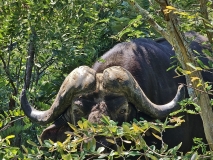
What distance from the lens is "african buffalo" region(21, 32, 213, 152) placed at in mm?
5812

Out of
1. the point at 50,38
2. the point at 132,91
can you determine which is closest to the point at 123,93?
the point at 132,91

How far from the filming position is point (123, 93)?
589 centimetres

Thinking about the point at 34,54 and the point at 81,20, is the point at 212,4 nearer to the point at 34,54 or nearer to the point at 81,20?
the point at 81,20

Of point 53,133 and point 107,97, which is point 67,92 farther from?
point 53,133

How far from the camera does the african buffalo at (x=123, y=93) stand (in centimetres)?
581

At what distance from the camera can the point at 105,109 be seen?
567cm

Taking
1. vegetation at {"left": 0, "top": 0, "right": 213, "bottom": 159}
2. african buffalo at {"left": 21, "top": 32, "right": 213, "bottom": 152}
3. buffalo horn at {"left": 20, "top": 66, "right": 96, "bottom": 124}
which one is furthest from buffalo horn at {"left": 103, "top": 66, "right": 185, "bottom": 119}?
vegetation at {"left": 0, "top": 0, "right": 213, "bottom": 159}

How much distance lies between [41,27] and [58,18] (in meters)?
0.19

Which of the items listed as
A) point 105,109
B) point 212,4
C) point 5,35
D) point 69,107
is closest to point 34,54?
point 5,35

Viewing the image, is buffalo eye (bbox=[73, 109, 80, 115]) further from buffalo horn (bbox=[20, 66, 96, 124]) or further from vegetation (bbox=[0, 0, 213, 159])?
vegetation (bbox=[0, 0, 213, 159])

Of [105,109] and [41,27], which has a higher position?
[41,27]

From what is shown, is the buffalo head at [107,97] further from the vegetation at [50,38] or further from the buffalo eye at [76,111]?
the vegetation at [50,38]

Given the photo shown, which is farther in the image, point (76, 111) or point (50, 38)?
point (50, 38)

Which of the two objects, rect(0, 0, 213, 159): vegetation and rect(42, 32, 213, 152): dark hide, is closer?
rect(42, 32, 213, 152): dark hide
